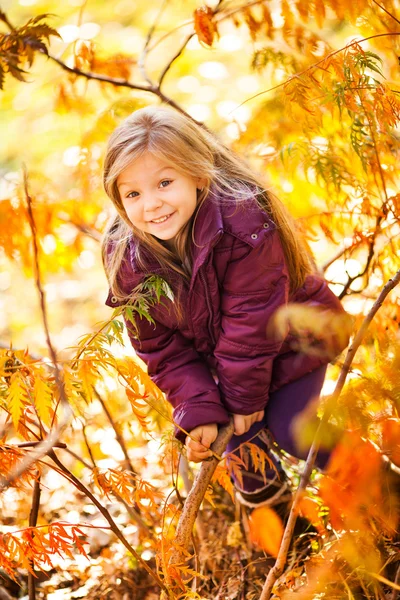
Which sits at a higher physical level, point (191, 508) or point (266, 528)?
point (191, 508)

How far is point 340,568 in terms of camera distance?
155 cm

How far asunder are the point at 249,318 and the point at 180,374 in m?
0.26

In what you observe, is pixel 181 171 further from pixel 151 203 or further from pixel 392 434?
pixel 392 434

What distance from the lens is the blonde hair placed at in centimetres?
165

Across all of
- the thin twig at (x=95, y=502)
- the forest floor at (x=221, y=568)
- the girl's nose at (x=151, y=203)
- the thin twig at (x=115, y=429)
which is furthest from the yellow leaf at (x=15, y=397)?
the forest floor at (x=221, y=568)

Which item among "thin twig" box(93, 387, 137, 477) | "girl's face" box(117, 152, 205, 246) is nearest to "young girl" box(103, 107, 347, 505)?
"girl's face" box(117, 152, 205, 246)

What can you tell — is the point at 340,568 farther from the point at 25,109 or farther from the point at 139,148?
the point at 25,109

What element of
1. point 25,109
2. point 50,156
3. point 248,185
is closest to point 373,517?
point 248,185

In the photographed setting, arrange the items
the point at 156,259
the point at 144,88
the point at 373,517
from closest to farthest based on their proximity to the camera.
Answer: the point at 373,517
the point at 156,259
the point at 144,88

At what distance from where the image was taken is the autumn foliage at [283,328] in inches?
52.5

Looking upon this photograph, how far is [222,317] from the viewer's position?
71.4 inches

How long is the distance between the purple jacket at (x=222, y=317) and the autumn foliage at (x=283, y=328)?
83 mm

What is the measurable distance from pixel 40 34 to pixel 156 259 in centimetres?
68

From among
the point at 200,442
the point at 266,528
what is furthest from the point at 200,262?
the point at 266,528
